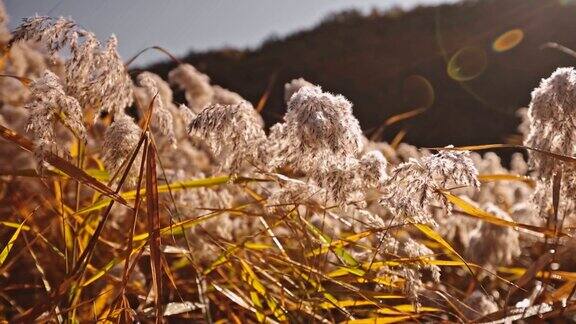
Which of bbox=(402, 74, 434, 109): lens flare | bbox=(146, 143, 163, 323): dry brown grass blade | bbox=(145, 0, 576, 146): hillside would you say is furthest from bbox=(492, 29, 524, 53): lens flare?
bbox=(146, 143, 163, 323): dry brown grass blade

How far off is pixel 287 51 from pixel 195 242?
12087mm

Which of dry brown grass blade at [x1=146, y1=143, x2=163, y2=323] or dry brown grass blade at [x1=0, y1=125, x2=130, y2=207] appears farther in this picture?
dry brown grass blade at [x1=0, y1=125, x2=130, y2=207]

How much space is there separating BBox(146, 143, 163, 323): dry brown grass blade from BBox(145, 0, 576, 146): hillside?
26.3 ft

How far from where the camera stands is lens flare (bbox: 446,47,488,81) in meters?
11.5

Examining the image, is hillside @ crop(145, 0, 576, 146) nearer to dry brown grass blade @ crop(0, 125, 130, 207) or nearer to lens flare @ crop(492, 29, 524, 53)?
lens flare @ crop(492, 29, 524, 53)

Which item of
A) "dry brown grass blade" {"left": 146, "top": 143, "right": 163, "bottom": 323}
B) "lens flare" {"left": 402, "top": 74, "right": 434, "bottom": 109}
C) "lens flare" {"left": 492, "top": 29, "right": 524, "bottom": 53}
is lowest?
"lens flare" {"left": 402, "top": 74, "right": 434, "bottom": 109}

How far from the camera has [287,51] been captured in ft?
45.5

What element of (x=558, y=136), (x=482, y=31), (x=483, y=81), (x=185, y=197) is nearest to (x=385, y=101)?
(x=483, y=81)

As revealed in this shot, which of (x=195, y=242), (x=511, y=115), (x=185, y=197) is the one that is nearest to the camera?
(x=195, y=242)

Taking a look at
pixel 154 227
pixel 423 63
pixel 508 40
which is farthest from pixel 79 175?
pixel 508 40

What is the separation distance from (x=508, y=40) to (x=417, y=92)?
7.74ft

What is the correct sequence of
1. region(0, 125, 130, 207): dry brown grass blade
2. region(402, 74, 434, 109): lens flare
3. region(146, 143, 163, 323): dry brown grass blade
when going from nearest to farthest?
region(146, 143, 163, 323): dry brown grass blade
region(0, 125, 130, 207): dry brown grass blade
region(402, 74, 434, 109): lens flare

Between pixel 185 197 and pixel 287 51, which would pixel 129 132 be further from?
pixel 287 51

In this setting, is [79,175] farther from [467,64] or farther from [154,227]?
[467,64]
